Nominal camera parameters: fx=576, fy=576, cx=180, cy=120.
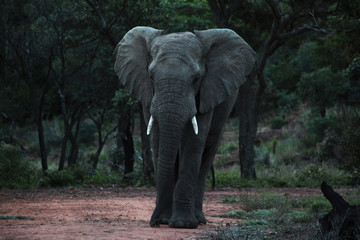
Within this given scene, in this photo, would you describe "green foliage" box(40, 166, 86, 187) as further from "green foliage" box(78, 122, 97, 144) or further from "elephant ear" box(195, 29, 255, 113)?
"green foliage" box(78, 122, 97, 144)

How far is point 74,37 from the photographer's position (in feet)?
59.8

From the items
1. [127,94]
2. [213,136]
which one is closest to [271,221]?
[213,136]

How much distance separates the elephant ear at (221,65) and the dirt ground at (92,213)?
1.79 meters

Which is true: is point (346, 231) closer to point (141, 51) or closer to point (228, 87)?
point (228, 87)

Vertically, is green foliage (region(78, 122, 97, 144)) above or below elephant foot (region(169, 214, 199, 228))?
above

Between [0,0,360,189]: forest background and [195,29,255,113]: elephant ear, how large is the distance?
4053 millimetres

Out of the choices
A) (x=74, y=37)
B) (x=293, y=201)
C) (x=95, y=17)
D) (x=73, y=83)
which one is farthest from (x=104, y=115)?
(x=293, y=201)

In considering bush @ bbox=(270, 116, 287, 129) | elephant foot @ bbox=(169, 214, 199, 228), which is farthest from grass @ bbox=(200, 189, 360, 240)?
bush @ bbox=(270, 116, 287, 129)

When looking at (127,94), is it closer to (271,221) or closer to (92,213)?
(92,213)

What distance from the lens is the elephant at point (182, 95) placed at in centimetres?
733

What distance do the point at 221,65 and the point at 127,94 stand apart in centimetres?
701

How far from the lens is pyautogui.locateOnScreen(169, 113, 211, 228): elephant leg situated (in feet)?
24.5

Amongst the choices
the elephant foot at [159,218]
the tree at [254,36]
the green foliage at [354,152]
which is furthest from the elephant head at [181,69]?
the tree at [254,36]

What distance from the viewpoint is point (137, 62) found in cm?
857
